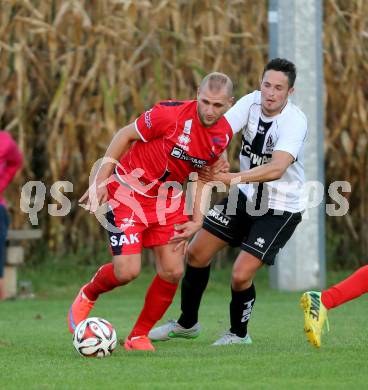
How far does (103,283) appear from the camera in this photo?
303 inches

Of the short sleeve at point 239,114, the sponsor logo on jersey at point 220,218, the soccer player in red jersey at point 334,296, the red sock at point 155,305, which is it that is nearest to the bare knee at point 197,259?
the sponsor logo on jersey at point 220,218

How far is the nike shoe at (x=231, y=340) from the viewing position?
790 cm

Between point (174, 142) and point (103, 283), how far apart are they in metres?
1.03

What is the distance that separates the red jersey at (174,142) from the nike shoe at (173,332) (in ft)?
3.67

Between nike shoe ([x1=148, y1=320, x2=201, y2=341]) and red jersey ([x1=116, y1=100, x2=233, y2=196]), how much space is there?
1118mm

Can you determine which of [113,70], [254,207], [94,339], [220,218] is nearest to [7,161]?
[113,70]

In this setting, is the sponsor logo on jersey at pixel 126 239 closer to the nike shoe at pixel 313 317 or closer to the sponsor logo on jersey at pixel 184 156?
the sponsor logo on jersey at pixel 184 156

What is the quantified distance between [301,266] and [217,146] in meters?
5.88

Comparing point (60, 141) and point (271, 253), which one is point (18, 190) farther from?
point (271, 253)

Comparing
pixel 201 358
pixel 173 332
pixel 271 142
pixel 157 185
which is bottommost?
pixel 173 332

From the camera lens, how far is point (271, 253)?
25.6ft

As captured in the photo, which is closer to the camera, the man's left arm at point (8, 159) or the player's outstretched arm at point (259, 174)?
the player's outstretched arm at point (259, 174)

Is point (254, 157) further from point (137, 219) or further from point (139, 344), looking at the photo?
point (139, 344)

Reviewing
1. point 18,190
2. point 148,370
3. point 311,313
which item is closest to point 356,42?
point 18,190
